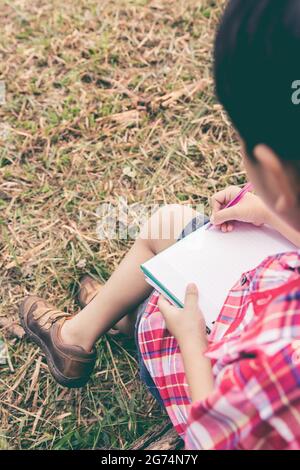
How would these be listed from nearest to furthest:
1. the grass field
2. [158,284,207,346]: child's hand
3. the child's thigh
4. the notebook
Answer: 1. [158,284,207,346]: child's hand
2. the notebook
3. the child's thigh
4. the grass field

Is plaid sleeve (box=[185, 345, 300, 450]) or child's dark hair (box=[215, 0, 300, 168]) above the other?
A: child's dark hair (box=[215, 0, 300, 168])

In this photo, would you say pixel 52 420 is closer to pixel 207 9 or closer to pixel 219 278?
pixel 219 278

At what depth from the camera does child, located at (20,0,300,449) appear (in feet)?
2.33

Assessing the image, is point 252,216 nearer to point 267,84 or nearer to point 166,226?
point 166,226

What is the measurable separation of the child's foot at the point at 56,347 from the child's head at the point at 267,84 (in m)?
0.81

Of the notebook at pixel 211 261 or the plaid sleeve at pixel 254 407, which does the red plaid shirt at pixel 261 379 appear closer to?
the plaid sleeve at pixel 254 407

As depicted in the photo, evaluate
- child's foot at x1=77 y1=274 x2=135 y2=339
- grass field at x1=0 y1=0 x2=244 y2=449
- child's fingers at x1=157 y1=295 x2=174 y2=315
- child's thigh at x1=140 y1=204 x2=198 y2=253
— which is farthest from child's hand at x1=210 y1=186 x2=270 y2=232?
grass field at x1=0 y1=0 x2=244 y2=449

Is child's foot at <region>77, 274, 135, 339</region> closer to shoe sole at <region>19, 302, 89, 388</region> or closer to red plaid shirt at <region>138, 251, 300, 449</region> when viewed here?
shoe sole at <region>19, 302, 89, 388</region>

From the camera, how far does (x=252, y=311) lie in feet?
3.39

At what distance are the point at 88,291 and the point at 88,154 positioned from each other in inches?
20.5

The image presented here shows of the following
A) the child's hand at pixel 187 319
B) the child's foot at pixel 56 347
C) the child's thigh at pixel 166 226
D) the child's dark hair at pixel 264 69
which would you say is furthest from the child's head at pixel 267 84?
the child's foot at pixel 56 347

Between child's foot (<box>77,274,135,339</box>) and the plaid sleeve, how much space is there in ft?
2.11

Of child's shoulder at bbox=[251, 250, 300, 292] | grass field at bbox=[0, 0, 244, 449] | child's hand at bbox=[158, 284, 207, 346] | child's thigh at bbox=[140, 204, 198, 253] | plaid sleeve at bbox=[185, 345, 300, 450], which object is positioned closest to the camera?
plaid sleeve at bbox=[185, 345, 300, 450]

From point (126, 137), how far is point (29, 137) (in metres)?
0.32
